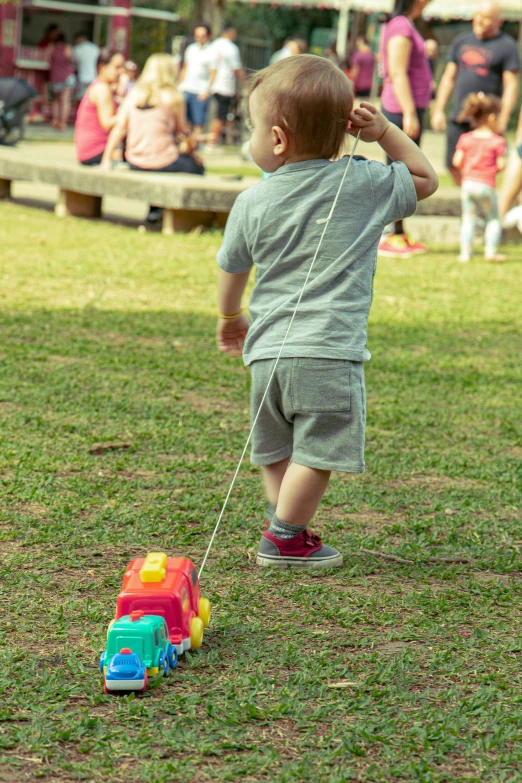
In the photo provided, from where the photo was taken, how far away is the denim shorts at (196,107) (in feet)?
51.6

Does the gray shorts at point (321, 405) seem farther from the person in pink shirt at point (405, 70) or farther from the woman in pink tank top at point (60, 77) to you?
the woman in pink tank top at point (60, 77)

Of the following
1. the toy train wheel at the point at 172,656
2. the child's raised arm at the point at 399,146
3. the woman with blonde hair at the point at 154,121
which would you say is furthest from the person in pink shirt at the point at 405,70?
the toy train wheel at the point at 172,656

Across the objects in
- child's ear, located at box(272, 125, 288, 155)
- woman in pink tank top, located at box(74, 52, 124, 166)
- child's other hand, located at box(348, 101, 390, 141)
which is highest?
child's other hand, located at box(348, 101, 390, 141)

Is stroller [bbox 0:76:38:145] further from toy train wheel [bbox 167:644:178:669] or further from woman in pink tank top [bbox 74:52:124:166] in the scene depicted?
toy train wheel [bbox 167:644:178:669]

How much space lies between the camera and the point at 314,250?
259cm

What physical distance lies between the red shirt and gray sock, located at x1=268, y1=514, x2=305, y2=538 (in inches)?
233

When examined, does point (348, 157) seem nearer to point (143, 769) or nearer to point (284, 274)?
point (284, 274)

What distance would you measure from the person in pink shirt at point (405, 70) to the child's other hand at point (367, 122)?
4.87m

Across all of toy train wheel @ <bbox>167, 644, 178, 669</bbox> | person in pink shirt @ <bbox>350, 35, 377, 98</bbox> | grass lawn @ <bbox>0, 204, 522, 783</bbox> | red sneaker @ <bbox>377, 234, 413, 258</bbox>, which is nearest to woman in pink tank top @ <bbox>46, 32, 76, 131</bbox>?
person in pink shirt @ <bbox>350, 35, 377, 98</bbox>

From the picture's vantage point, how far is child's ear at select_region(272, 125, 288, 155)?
2535 mm

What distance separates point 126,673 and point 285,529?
798mm

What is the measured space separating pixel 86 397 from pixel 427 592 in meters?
2.01

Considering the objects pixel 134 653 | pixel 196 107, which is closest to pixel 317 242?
pixel 134 653

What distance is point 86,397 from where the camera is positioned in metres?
4.20
